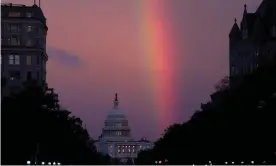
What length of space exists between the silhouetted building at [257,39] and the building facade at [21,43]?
4248 centimetres

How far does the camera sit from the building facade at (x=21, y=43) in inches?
7569

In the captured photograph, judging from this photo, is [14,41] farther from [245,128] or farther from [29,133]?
[245,128]

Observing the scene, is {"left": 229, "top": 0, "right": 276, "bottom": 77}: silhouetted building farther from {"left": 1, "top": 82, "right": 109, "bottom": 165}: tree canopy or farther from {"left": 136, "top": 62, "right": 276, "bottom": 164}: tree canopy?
{"left": 1, "top": 82, "right": 109, "bottom": 165}: tree canopy

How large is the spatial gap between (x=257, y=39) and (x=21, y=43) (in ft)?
162

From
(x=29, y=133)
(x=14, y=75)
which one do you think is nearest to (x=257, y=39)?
(x=14, y=75)

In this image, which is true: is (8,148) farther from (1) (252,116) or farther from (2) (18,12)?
(2) (18,12)

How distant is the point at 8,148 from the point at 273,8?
10206cm

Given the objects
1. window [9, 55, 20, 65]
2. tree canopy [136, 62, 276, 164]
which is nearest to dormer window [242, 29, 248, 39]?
window [9, 55, 20, 65]

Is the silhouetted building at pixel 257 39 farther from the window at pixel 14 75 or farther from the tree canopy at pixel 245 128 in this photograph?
the window at pixel 14 75

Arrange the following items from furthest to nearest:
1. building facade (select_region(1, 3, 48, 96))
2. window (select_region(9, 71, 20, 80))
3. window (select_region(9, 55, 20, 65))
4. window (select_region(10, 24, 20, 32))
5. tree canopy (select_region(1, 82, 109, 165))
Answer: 1. window (select_region(10, 24, 20, 32))
2. window (select_region(9, 55, 20, 65))
3. window (select_region(9, 71, 20, 80))
4. building facade (select_region(1, 3, 48, 96))
5. tree canopy (select_region(1, 82, 109, 165))

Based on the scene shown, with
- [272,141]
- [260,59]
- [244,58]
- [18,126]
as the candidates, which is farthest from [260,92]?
[244,58]

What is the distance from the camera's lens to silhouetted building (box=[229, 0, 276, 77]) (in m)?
180

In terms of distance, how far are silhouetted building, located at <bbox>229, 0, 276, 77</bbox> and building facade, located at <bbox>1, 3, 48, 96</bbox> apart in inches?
1673

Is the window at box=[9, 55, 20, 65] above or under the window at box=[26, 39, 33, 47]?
under
